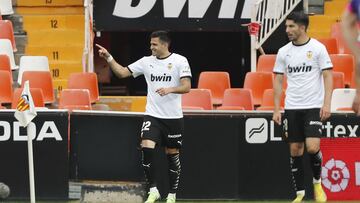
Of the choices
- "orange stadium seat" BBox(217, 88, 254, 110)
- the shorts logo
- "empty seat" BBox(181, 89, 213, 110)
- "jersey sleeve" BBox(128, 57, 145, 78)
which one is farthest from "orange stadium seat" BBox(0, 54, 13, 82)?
the shorts logo

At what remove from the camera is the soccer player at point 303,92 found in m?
12.5

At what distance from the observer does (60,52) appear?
1892cm

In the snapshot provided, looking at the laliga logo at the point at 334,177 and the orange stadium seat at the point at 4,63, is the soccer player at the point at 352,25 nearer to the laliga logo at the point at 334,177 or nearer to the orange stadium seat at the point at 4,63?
the laliga logo at the point at 334,177

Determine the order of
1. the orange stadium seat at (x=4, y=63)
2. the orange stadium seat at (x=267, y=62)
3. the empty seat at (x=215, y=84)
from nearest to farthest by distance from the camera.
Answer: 1. the orange stadium seat at (x=4, y=63)
2. the empty seat at (x=215, y=84)
3. the orange stadium seat at (x=267, y=62)

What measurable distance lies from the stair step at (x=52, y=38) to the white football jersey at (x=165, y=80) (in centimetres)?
623

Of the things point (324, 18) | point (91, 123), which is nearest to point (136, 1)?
point (324, 18)

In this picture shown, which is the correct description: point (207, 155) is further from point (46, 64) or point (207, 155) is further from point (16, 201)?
point (46, 64)

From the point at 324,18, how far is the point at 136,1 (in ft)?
10.8

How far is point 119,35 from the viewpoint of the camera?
22172mm

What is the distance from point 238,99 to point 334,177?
2985 mm

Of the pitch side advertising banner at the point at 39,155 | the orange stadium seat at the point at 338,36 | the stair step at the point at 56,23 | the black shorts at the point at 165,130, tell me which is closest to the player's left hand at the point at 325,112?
the black shorts at the point at 165,130

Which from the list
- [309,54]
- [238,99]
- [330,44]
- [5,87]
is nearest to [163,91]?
[309,54]

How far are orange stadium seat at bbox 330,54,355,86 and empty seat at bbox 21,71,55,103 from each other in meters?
4.38

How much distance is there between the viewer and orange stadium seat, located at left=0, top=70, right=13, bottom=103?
16.6 metres
